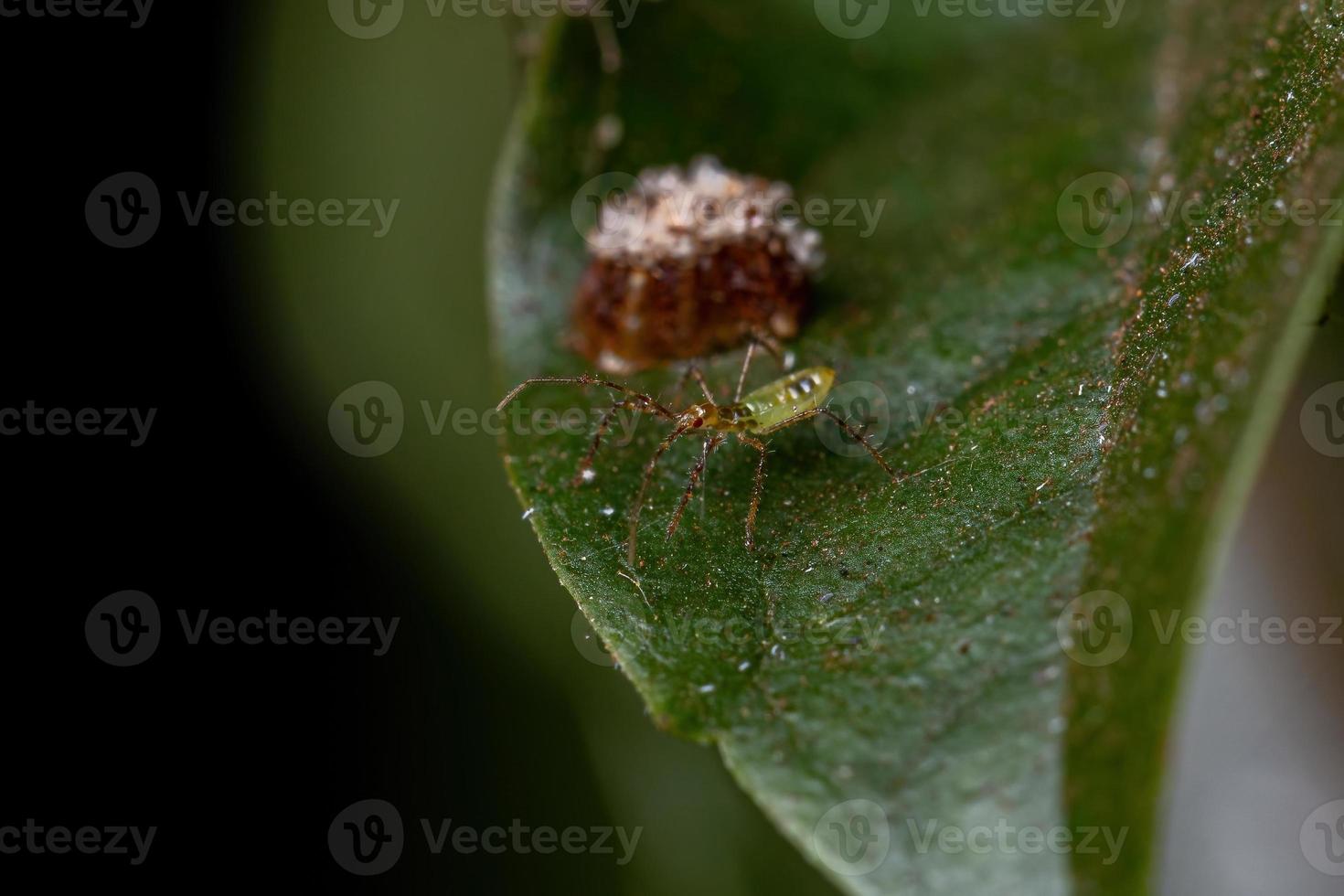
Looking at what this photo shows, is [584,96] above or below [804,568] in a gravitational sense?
above

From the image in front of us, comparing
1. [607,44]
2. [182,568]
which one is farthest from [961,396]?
[182,568]

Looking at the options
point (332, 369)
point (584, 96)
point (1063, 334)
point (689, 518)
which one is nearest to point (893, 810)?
point (689, 518)

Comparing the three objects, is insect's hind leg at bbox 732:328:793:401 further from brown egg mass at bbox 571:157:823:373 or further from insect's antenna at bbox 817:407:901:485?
insect's antenna at bbox 817:407:901:485

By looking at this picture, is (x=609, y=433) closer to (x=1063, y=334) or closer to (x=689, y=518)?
(x=689, y=518)

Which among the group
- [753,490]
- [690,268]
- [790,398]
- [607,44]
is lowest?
[753,490]

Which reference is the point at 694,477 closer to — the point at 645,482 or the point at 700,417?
the point at 645,482

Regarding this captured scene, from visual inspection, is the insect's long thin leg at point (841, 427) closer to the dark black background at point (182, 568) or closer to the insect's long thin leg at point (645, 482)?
the insect's long thin leg at point (645, 482)
